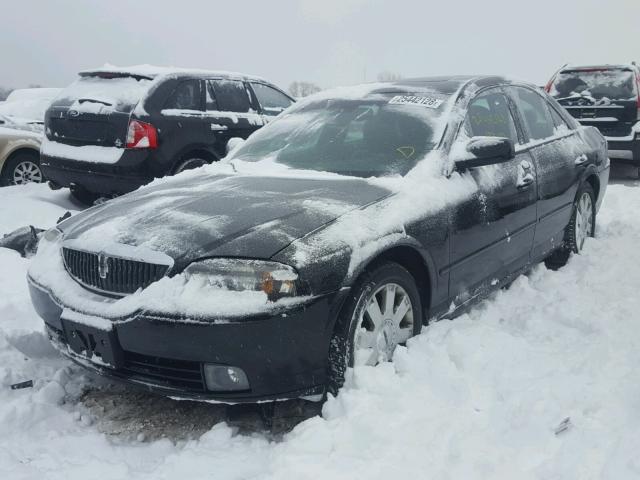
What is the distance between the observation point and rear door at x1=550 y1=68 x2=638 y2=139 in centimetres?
949

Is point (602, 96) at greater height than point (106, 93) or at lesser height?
lesser

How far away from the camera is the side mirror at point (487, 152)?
3.57 meters

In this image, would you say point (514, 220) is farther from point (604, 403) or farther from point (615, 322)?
point (604, 403)

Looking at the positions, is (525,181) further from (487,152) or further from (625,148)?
(625,148)

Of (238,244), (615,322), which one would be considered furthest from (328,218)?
(615,322)

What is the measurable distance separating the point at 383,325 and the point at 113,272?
1.23 m

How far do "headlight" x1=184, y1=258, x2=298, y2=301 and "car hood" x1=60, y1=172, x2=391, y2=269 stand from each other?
5 centimetres

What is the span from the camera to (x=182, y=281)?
262 cm

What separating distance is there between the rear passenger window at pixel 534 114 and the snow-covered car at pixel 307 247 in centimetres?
17

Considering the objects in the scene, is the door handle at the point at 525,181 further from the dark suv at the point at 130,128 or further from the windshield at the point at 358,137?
the dark suv at the point at 130,128

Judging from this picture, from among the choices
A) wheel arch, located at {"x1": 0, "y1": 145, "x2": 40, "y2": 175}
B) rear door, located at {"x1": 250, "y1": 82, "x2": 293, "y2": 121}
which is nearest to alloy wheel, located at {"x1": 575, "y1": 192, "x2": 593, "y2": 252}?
rear door, located at {"x1": 250, "y1": 82, "x2": 293, "y2": 121}

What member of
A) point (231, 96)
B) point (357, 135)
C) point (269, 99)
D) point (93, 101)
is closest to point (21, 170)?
point (93, 101)

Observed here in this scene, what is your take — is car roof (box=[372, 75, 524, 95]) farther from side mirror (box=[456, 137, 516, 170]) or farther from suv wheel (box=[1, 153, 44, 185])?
suv wheel (box=[1, 153, 44, 185])

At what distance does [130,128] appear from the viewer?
6.44 meters
